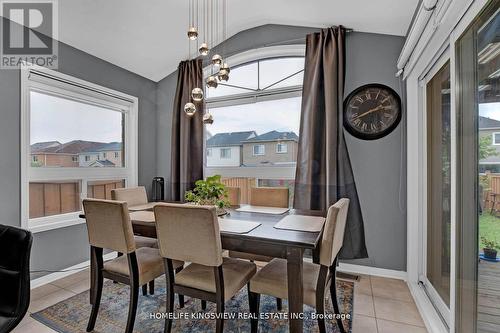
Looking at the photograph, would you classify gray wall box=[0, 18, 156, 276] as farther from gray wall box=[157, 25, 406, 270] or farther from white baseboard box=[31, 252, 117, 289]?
gray wall box=[157, 25, 406, 270]

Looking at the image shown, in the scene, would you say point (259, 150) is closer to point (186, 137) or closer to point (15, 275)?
point (186, 137)

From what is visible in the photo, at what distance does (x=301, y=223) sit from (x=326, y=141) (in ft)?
4.03

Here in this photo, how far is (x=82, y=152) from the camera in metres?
3.08

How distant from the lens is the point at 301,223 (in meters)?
1.88

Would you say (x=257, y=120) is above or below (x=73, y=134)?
above

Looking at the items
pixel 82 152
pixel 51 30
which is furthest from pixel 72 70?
pixel 82 152

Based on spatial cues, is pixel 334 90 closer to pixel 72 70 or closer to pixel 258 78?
pixel 258 78

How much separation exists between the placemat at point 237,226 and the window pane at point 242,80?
224cm

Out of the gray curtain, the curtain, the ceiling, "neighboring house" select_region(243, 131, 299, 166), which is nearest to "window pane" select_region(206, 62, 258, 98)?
the curtain

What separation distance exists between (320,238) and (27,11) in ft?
10.6

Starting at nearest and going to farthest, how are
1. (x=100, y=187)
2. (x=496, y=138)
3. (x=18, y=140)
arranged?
(x=496, y=138)
(x=18, y=140)
(x=100, y=187)

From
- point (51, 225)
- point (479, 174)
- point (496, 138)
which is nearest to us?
point (496, 138)

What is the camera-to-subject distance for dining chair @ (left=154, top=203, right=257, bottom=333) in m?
1.50

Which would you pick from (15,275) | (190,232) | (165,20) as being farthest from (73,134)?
(190,232)
